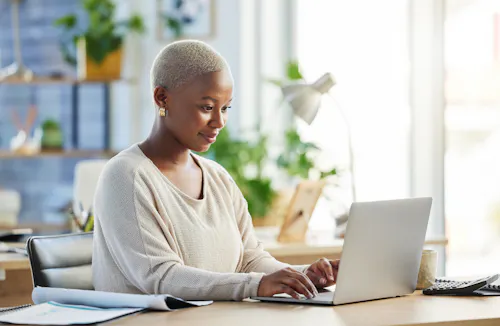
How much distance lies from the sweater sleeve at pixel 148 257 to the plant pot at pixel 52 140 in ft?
13.1

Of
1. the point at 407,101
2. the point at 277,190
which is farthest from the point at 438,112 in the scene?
the point at 277,190

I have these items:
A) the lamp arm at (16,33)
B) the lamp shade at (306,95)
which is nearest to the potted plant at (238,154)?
the lamp shade at (306,95)

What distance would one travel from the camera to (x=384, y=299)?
2.15m

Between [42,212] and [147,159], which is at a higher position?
[147,159]

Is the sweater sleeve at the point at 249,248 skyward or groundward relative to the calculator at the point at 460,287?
skyward

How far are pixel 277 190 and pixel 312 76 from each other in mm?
1191

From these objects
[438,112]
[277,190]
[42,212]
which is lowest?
[42,212]

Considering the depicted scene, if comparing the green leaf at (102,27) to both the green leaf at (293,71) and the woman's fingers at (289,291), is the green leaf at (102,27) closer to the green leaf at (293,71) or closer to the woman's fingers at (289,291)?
the green leaf at (293,71)

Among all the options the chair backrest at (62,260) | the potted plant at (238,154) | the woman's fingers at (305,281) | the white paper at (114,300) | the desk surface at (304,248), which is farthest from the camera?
the potted plant at (238,154)

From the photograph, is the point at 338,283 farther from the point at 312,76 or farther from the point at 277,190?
the point at 312,76

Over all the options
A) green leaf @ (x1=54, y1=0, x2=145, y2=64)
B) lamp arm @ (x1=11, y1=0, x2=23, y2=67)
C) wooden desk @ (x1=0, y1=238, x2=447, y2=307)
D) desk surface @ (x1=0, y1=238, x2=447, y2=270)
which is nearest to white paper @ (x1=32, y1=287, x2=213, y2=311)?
wooden desk @ (x1=0, y1=238, x2=447, y2=307)

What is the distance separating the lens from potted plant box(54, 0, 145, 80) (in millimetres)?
5781

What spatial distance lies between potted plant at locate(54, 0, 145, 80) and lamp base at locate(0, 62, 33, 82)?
0.34 m

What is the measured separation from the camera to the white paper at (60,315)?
178 centimetres
